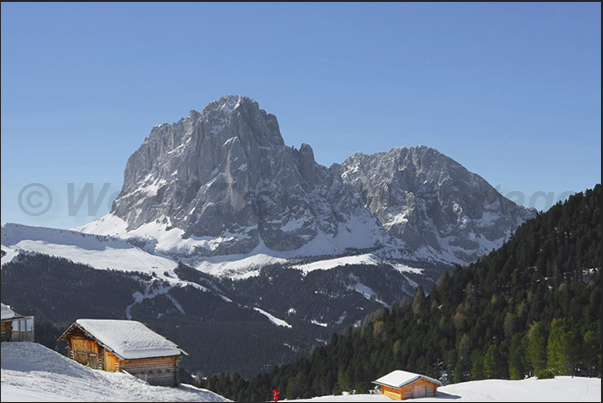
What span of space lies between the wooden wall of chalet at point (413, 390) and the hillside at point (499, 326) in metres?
22.8

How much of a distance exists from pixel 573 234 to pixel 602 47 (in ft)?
264

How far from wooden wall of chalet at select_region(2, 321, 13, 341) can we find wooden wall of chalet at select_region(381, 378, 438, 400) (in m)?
29.9

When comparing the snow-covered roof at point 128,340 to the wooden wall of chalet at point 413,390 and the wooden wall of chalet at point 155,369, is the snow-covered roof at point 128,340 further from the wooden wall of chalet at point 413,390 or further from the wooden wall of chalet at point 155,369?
the wooden wall of chalet at point 413,390

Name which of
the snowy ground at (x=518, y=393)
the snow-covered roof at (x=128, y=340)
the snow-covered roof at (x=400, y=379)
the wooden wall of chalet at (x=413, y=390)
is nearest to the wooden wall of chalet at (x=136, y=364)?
the snow-covered roof at (x=128, y=340)

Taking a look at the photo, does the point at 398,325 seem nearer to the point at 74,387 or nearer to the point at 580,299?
the point at 580,299

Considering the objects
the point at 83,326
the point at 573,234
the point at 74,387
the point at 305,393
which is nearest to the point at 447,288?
the point at 573,234

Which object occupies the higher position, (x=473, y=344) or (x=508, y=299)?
(x=508, y=299)

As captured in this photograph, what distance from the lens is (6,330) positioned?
42781 millimetres

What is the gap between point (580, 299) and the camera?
286 ft

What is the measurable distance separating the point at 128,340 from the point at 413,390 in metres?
23.4

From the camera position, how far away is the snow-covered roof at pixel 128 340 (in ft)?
157

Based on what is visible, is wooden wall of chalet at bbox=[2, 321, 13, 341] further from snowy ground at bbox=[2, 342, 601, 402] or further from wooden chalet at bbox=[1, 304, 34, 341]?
snowy ground at bbox=[2, 342, 601, 402]

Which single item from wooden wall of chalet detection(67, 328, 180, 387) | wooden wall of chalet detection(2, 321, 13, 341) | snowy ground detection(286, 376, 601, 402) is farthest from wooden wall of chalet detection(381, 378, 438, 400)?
wooden wall of chalet detection(2, 321, 13, 341)

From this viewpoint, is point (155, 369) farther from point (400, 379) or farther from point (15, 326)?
point (400, 379)
